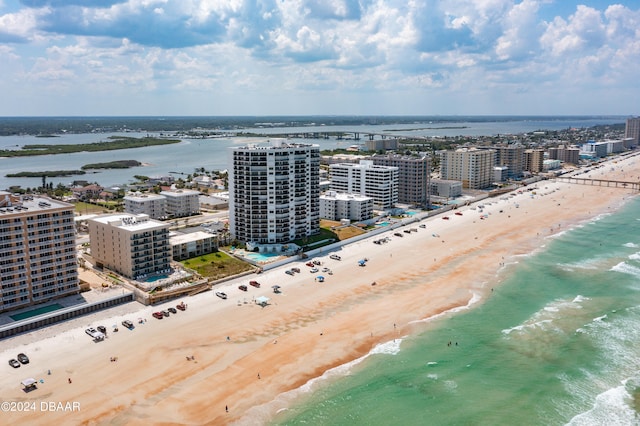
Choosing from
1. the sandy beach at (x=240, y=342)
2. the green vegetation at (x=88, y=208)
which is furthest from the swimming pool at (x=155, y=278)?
the green vegetation at (x=88, y=208)

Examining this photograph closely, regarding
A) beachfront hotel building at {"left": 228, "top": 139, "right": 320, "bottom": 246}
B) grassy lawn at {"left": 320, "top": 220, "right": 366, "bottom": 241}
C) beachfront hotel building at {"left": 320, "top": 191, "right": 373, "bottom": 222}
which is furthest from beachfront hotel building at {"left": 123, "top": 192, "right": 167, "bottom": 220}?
grassy lawn at {"left": 320, "top": 220, "right": 366, "bottom": 241}

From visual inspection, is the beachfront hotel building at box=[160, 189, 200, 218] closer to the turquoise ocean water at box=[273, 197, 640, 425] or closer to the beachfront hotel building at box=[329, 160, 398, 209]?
the beachfront hotel building at box=[329, 160, 398, 209]

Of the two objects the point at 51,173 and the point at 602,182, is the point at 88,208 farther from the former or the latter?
the point at 602,182

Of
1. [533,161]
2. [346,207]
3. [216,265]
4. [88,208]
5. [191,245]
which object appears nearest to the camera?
[216,265]

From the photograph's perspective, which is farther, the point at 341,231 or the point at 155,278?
the point at 341,231

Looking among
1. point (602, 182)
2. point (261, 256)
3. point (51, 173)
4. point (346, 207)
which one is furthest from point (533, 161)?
point (51, 173)

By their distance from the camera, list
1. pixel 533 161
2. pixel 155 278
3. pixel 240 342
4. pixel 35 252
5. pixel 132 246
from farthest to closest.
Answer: pixel 533 161
pixel 155 278
pixel 132 246
pixel 35 252
pixel 240 342

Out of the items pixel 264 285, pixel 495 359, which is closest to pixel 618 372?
pixel 495 359
